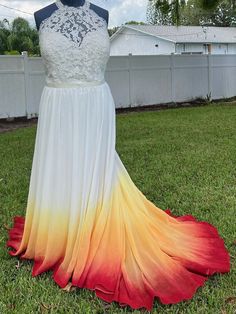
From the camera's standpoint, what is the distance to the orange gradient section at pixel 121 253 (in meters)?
2.93

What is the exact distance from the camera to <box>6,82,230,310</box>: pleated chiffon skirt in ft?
9.96

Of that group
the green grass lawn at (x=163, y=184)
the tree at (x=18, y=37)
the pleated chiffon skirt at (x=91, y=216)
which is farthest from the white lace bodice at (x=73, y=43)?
the tree at (x=18, y=37)

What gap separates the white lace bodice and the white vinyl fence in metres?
9.05

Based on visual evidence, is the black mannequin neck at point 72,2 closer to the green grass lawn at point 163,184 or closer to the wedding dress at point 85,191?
the wedding dress at point 85,191

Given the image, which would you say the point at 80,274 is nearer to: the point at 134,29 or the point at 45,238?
the point at 45,238

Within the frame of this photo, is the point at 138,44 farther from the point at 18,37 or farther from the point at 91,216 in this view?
the point at 91,216

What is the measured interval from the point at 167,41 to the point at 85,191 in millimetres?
30860

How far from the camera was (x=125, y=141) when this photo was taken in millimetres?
8836

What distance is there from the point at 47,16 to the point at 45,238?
1.46m

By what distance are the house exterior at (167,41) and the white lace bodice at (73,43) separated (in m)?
29.3

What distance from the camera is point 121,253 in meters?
3.08

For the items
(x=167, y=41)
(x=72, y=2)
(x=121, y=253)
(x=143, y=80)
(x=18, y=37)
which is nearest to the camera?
(x=121, y=253)

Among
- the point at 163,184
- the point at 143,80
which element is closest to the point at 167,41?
the point at 143,80

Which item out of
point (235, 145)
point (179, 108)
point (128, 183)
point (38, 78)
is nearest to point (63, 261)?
point (128, 183)
